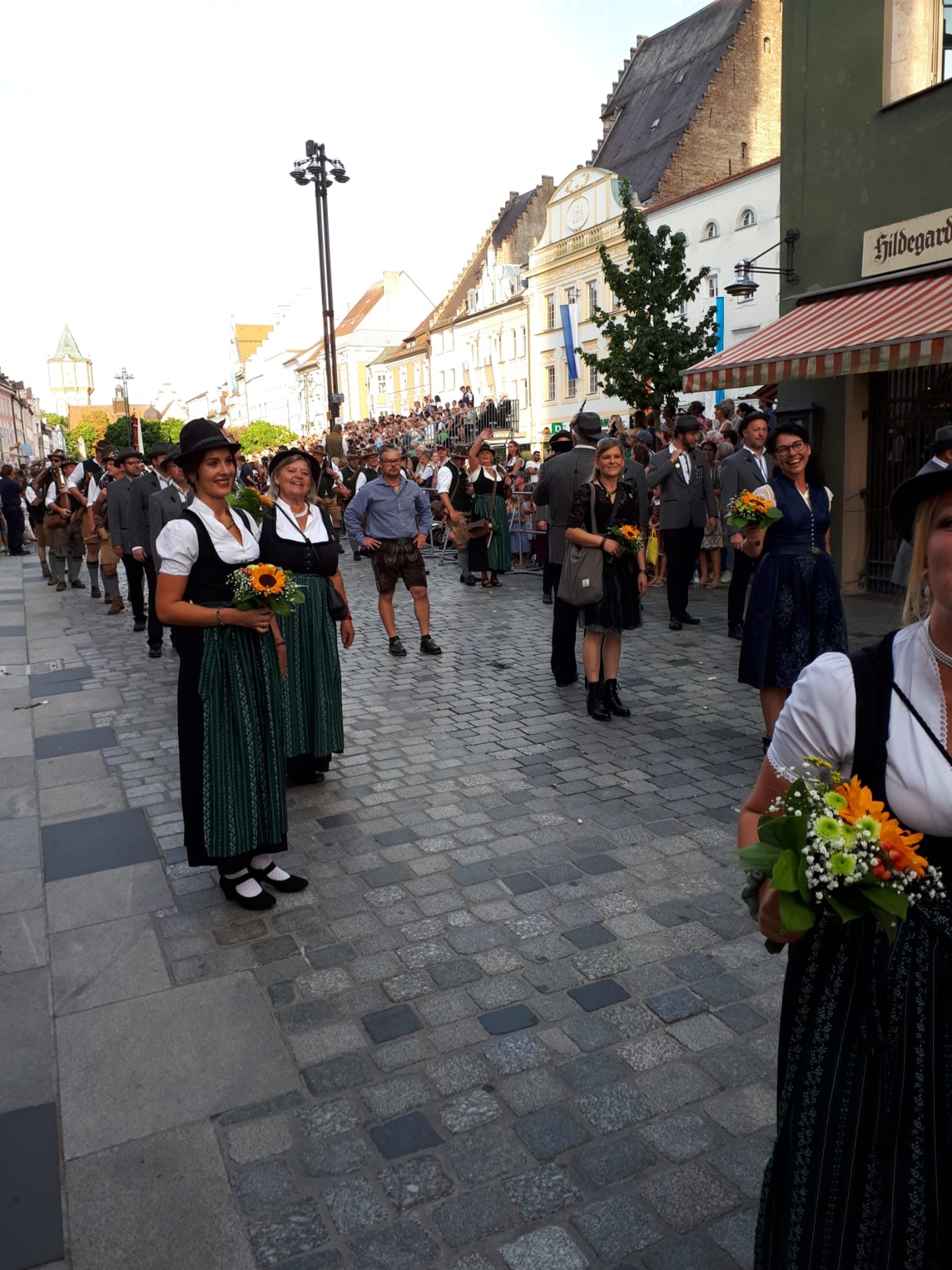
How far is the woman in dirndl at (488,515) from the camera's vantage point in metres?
13.8

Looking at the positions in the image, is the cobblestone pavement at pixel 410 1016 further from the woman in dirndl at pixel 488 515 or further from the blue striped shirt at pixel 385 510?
the woman in dirndl at pixel 488 515

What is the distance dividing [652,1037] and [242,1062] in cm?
131

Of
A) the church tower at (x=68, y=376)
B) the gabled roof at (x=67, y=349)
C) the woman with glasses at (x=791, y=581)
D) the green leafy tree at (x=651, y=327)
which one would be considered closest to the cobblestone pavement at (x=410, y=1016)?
the woman with glasses at (x=791, y=581)

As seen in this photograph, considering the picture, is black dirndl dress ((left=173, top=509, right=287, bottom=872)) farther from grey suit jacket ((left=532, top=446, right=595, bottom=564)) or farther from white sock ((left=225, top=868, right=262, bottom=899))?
grey suit jacket ((left=532, top=446, right=595, bottom=564))

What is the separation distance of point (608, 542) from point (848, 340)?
527 centimetres

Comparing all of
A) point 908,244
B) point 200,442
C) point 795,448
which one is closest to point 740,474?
point 795,448

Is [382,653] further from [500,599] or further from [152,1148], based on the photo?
[152,1148]

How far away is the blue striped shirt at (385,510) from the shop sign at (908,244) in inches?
249

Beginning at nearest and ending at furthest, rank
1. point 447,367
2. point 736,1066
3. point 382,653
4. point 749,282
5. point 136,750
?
point 736,1066 < point 136,750 < point 382,653 < point 749,282 < point 447,367

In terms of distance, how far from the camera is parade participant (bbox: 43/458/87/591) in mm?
14852

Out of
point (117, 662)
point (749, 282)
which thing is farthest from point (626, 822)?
point (749, 282)

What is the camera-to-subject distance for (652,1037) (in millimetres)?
3209

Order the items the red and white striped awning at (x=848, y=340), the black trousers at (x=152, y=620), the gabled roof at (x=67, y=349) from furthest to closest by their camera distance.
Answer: the gabled roof at (x=67, y=349)
the black trousers at (x=152, y=620)
the red and white striped awning at (x=848, y=340)

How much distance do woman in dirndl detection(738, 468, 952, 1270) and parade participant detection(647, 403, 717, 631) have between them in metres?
8.59
